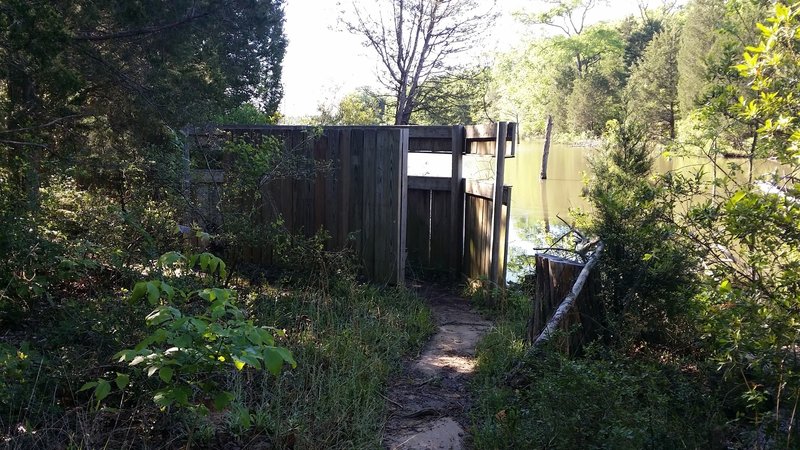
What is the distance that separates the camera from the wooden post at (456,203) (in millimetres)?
7617

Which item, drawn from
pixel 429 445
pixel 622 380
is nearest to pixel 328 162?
pixel 429 445

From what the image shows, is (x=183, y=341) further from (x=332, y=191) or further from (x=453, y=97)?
(x=453, y=97)

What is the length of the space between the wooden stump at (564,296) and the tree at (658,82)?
38634 mm

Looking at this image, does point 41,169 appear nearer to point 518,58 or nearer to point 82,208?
point 82,208

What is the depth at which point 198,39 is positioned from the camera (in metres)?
6.86

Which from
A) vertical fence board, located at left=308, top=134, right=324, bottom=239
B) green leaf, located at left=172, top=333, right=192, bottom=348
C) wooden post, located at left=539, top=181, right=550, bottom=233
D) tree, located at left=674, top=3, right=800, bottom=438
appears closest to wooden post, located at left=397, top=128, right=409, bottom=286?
vertical fence board, located at left=308, top=134, right=324, bottom=239

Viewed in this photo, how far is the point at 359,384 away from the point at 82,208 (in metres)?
3.35

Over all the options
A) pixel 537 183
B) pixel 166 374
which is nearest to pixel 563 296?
pixel 166 374

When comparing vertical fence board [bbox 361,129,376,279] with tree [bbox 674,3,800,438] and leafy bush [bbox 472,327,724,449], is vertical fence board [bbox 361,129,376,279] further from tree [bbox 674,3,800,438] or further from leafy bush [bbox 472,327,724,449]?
tree [bbox 674,3,800,438]

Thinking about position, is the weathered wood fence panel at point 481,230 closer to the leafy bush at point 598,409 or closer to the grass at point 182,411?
the grass at point 182,411

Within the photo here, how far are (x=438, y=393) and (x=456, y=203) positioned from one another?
3662 mm

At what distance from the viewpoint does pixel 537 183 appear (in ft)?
94.5

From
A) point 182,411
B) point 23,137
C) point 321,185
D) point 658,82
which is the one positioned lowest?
point 182,411

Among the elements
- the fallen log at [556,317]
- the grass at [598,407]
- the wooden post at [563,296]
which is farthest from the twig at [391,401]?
the wooden post at [563,296]
